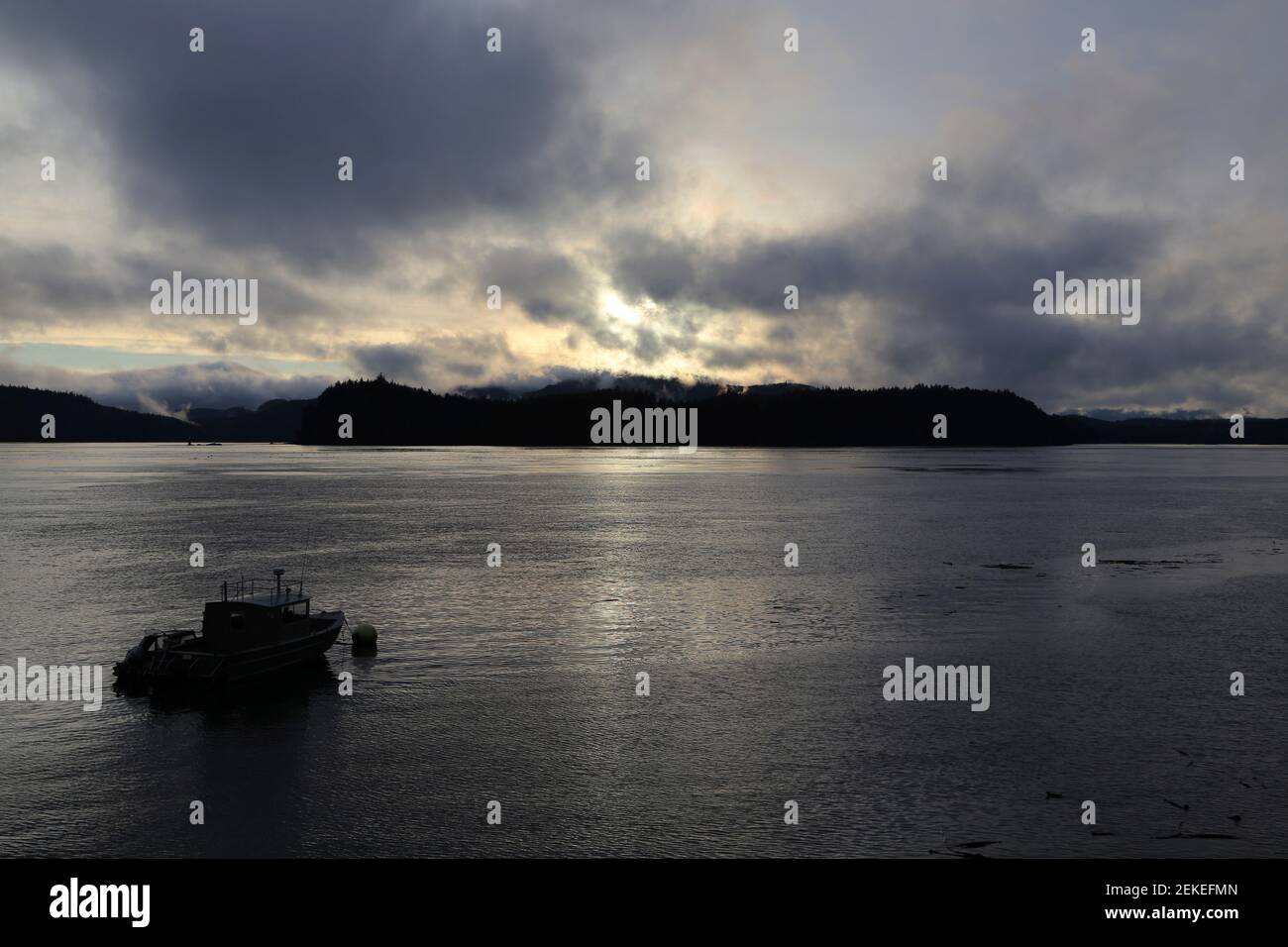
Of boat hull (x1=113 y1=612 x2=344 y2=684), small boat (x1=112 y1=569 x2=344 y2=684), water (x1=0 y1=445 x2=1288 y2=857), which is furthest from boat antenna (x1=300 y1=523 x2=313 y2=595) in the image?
boat hull (x1=113 y1=612 x2=344 y2=684)

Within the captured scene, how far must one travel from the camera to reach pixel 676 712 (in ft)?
107

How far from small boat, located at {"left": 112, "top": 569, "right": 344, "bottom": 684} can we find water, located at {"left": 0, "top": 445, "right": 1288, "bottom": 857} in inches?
67.4

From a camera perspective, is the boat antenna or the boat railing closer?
the boat railing

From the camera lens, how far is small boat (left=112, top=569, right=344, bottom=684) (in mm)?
36500

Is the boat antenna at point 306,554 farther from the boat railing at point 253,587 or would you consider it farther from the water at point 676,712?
the boat railing at point 253,587

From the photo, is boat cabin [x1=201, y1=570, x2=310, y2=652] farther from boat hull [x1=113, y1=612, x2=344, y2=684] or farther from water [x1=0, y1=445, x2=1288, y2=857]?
water [x1=0, y1=445, x2=1288, y2=857]

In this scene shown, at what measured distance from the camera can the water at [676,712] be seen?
22531 mm

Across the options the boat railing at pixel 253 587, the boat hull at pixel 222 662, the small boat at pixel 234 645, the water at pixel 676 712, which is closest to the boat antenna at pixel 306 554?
the water at pixel 676 712

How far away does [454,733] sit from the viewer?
29891 millimetres

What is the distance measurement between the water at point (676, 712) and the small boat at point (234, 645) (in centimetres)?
171

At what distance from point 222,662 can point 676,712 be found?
1885cm

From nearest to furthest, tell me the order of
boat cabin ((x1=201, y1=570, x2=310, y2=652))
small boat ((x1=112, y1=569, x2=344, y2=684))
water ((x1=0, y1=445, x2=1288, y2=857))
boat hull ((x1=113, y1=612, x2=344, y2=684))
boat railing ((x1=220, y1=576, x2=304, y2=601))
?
1. water ((x1=0, y1=445, x2=1288, y2=857))
2. boat hull ((x1=113, y1=612, x2=344, y2=684))
3. small boat ((x1=112, y1=569, x2=344, y2=684))
4. boat cabin ((x1=201, y1=570, x2=310, y2=652))
5. boat railing ((x1=220, y1=576, x2=304, y2=601))

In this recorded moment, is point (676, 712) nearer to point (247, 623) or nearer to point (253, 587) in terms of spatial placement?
point (247, 623)
